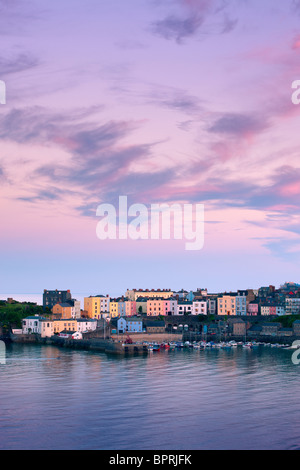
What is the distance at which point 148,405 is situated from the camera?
37906 mm

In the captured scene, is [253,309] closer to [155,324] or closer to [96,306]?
[155,324]

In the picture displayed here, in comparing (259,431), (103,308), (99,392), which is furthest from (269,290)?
(259,431)

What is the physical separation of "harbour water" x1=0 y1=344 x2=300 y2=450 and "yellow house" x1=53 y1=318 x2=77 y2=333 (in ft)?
117

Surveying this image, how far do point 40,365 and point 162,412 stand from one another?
90.1 feet

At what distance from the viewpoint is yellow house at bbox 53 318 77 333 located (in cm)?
9975

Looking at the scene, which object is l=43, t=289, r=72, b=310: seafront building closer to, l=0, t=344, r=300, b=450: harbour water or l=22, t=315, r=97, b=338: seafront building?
l=22, t=315, r=97, b=338: seafront building

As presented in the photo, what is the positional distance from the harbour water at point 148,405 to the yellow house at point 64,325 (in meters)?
35.5

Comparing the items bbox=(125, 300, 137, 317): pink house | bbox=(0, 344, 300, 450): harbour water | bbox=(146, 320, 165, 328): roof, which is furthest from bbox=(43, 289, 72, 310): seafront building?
bbox=(0, 344, 300, 450): harbour water

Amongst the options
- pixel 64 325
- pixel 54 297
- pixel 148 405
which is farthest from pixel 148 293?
pixel 148 405

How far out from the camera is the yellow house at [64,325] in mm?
99750

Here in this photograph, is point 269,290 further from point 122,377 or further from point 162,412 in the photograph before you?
point 162,412

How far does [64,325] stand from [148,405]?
64638 millimetres

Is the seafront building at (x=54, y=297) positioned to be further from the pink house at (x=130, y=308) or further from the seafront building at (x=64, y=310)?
the pink house at (x=130, y=308)

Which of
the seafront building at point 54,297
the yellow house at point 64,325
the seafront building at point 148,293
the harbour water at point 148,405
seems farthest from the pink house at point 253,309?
the harbour water at point 148,405
